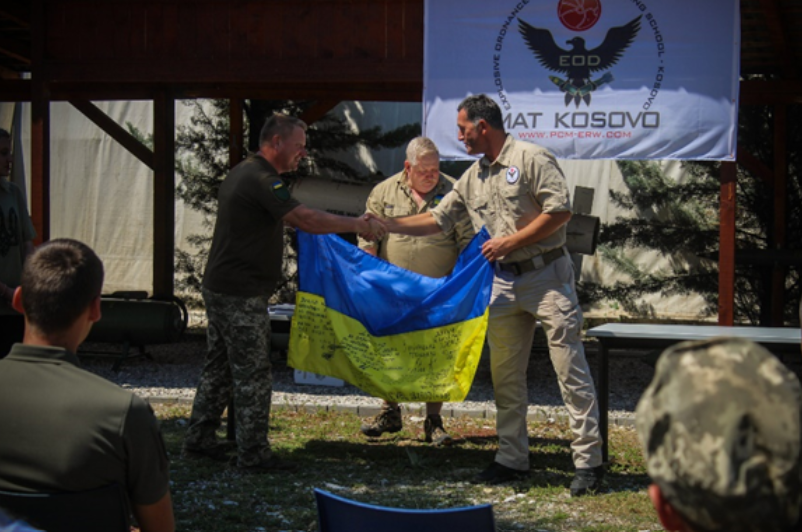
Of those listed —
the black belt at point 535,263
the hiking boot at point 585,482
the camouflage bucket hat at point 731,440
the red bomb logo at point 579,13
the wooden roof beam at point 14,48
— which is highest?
the wooden roof beam at point 14,48

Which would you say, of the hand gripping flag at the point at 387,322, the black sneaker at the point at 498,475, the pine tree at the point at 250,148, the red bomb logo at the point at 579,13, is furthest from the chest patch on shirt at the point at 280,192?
the pine tree at the point at 250,148

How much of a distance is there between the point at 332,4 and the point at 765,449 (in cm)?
817

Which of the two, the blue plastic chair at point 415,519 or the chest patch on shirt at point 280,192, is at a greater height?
the chest patch on shirt at point 280,192

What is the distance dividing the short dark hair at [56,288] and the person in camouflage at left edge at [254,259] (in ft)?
10.3

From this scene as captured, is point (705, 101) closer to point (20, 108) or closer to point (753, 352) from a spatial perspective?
point (753, 352)

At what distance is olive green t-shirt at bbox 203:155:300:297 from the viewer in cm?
560

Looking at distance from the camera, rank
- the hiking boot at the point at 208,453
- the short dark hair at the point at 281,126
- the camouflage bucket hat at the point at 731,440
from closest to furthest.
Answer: the camouflage bucket hat at the point at 731,440
the short dark hair at the point at 281,126
the hiking boot at the point at 208,453

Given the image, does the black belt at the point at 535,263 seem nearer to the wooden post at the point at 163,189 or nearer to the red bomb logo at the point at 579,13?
the red bomb logo at the point at 579,13

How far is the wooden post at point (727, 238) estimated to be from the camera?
8.05m

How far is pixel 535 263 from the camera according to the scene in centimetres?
543

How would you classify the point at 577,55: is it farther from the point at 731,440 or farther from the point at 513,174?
the point at 731,440

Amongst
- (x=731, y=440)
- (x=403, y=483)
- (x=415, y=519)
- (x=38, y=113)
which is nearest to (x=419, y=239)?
(x=403, y=483)

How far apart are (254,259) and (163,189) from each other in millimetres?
5336

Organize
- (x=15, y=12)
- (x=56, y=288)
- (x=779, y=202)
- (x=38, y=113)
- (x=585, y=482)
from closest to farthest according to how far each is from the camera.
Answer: (x=56, y=288) < (x=585, y=482) < (x=38, y=113) < (x=15, y=12) < (x=779, y=202)
